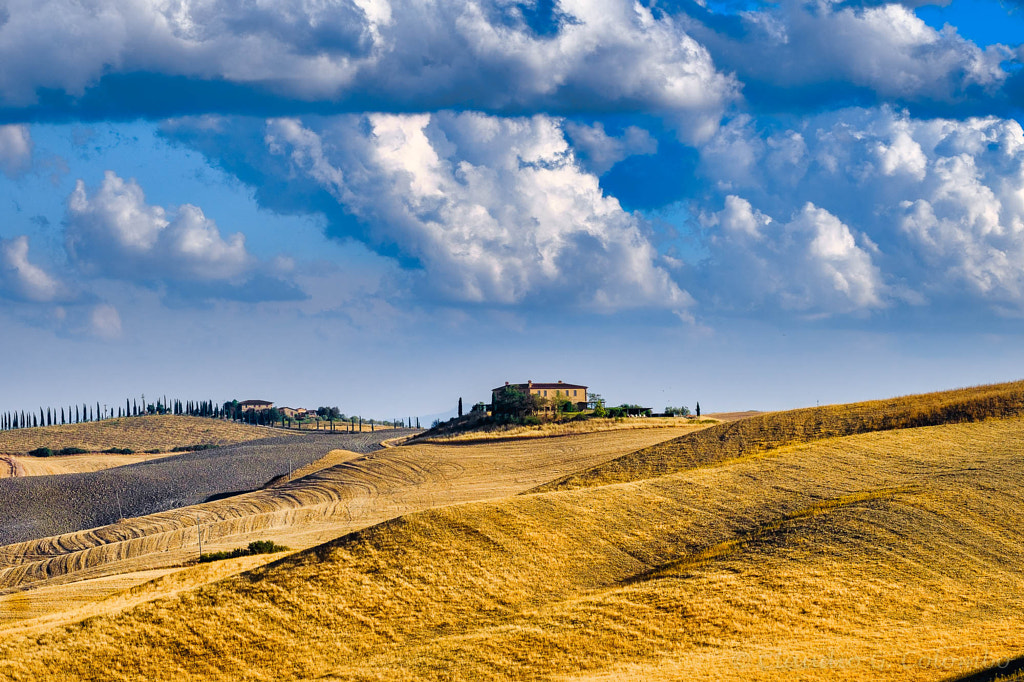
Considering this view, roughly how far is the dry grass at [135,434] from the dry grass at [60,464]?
52.1 feet

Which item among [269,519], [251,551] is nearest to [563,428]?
[269,519]

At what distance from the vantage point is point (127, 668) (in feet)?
94.2

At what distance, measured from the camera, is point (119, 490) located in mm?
89438

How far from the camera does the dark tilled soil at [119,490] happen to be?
7944 centimetres

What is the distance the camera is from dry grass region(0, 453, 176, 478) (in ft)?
395

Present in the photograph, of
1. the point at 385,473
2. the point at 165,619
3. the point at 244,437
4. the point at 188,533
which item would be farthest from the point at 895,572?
the point at 244,437

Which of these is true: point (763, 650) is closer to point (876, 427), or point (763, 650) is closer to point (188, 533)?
point (876, 427)

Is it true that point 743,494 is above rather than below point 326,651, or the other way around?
above

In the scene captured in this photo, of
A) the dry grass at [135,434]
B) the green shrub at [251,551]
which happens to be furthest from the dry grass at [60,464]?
the green shrub at [251,551]

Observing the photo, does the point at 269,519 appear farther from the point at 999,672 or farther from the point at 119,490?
the point at 999,672

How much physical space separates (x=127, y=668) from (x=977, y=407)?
51.1 m

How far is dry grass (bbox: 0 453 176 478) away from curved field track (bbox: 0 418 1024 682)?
95645mm

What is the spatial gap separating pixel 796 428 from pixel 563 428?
36.5 meters

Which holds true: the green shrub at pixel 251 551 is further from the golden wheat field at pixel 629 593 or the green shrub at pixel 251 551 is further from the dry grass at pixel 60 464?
the dry grass at pixel 60 464
